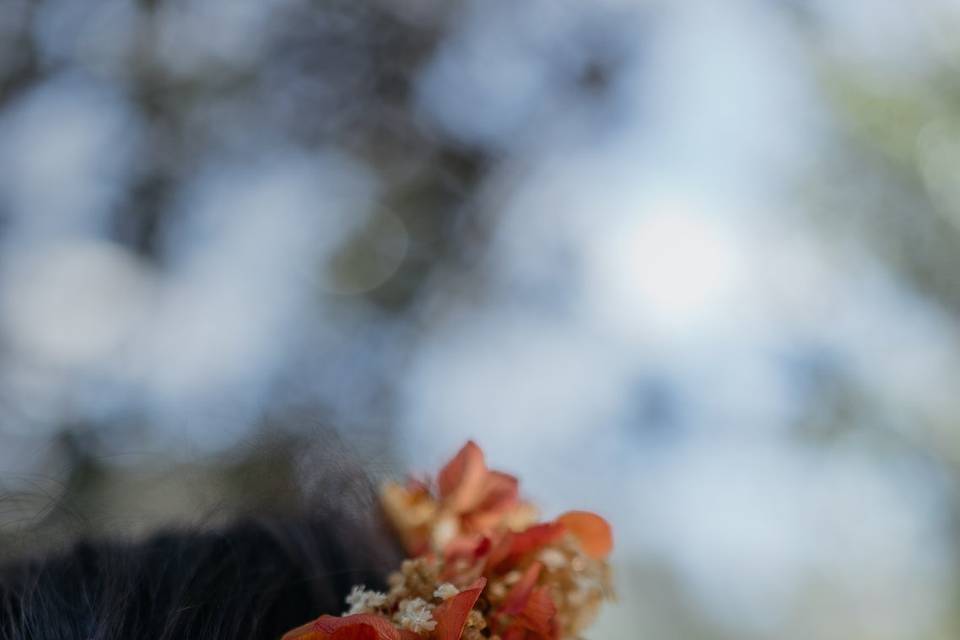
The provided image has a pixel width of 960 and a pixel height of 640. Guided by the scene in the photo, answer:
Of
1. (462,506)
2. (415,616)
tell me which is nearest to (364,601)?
(415,616)

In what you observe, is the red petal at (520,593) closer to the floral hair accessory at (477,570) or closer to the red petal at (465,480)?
the floral hair accessory at (477,570)

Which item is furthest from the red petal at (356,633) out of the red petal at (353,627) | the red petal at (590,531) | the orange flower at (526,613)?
the red petal at (590,531)

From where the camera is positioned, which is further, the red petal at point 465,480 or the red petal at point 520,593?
the red petal at point 465,480

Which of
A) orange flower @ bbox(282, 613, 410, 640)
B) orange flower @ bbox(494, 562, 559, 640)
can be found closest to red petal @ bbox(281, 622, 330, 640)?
orange flower @ bbox(282, 613, 410, 640)

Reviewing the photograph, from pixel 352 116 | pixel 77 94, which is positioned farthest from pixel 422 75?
pixel 77 94

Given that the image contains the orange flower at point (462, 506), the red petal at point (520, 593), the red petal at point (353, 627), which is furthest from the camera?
the orange flower at point (462, 506)

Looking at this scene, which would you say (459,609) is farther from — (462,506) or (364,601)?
(462,506)
